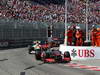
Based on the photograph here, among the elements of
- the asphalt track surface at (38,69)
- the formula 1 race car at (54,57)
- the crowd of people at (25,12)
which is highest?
the crowd of people at (25,12)

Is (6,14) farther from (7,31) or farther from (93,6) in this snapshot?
(93,6)

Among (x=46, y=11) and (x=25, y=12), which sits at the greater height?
(x=46, y=11)

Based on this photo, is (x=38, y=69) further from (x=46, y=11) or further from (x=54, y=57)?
(x=46, y=11)

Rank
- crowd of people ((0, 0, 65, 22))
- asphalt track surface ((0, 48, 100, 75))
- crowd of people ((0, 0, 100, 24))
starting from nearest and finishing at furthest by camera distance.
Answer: asphalt track surface ((0, 48, 100, 75)), crowd of people ((0, 0, 65, 22)), crowd of people ((0, 0, 100, 24))

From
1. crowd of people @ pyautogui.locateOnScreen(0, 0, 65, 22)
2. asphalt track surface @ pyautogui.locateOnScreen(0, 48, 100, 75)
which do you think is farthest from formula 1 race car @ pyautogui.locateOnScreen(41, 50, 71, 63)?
crowd of people @ pyautogui.locateOnScreen(0, 0, 65, 22)

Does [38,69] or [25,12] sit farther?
[25,12]

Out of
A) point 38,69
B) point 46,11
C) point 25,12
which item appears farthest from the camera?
point 46,11

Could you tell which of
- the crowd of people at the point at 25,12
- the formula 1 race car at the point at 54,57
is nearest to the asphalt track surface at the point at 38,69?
the formula 1 race car at the point at 54,57

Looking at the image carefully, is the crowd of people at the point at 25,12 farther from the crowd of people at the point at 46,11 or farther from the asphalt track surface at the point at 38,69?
the asphalt track surface at the point at 38,69

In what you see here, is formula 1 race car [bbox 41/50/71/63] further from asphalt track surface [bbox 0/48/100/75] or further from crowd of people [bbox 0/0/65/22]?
crowd of people [bbox 0/0/65/22]

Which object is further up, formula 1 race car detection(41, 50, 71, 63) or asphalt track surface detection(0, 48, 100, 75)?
formula 1 race car detection(41, 50, 71, 63)

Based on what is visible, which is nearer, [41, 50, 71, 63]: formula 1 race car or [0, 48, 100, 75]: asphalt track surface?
[0, 48, 100, 75]: asphalt track surface

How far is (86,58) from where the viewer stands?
1864 cm

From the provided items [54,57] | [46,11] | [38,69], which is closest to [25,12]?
[46,11]
